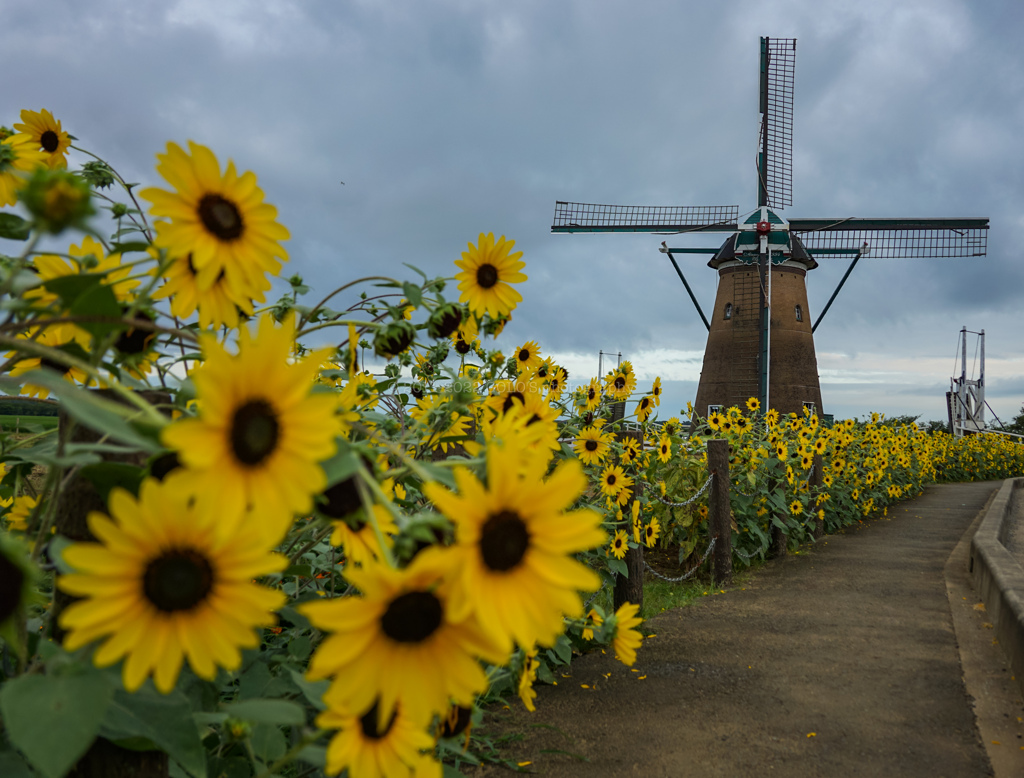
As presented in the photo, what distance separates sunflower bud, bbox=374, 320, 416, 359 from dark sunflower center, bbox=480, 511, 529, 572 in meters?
0.46

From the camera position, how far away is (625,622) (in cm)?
143

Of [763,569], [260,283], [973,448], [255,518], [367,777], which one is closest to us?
[255,518]

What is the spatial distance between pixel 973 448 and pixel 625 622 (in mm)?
18664

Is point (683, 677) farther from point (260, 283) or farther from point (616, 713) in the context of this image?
point (260, 283)

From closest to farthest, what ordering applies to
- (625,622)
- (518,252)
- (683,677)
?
(518,252) < (625,622) < (683,677)

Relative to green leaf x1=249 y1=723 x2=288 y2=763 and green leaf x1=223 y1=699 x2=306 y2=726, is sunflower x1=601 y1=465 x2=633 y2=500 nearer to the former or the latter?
green leaf x1=249 y1=723 x2=288 y2=763

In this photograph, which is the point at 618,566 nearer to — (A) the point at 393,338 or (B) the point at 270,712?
(A) the point at 393,338

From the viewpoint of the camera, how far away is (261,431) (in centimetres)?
54

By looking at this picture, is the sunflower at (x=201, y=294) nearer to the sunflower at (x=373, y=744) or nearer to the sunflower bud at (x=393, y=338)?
the sunflower bud at (x=393, y=338)

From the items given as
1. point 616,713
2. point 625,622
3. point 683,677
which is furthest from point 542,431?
point 683,677

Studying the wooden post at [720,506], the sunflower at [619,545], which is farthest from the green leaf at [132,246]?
the wooden post at [720,506]

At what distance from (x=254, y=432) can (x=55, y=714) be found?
11.5 inches

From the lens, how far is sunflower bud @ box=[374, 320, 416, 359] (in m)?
1.00

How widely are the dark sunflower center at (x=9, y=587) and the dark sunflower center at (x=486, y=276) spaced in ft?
2.86
